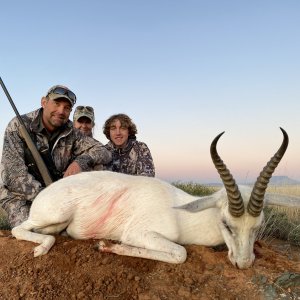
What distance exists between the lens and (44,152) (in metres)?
7.04

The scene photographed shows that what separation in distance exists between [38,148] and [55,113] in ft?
2.18

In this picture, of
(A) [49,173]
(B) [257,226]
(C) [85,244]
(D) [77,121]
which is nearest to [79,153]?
(A) [49,173]

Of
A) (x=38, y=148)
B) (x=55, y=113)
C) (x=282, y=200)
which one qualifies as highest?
(x=55, y=113)

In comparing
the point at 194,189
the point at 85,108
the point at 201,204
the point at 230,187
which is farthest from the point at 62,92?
the point at 194,189

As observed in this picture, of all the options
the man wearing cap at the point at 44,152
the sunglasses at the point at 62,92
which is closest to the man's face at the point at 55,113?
the man wearing cap at the point at 44,152

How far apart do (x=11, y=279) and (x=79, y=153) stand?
3.63 metres

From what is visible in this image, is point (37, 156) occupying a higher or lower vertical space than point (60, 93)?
lower

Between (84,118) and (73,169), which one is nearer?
(73,169)

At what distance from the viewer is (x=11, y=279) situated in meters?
4.18

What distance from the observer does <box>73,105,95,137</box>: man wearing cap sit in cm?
978

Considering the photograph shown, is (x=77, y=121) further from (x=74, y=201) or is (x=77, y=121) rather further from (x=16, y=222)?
(x=74, y=201)

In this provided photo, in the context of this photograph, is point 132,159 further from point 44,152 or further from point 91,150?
point 44,152

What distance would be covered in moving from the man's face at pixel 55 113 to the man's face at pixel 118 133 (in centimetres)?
171

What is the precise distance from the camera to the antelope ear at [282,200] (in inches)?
197
